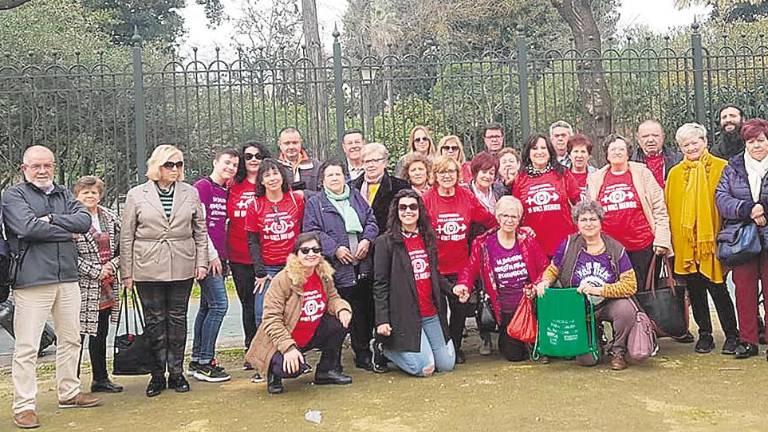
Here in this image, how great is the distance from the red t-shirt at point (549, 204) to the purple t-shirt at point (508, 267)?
282 millimetres

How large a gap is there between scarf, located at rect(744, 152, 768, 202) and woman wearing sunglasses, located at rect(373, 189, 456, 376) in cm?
230

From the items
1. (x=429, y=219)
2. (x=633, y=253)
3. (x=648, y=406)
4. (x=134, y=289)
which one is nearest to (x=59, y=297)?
(x=134, y=289)

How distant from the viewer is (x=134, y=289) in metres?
5.97

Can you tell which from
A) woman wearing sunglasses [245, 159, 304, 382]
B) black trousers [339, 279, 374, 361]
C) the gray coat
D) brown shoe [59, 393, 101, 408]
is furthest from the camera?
black trousers [339, 279, 374, 361]

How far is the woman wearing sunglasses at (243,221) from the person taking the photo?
6.30 metres

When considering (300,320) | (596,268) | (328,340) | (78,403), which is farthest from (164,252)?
(596,268)

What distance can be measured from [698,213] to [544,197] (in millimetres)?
1133

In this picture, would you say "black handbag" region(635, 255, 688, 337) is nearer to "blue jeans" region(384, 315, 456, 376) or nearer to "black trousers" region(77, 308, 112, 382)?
"blue jeans" region(384, 315, 456, 376)

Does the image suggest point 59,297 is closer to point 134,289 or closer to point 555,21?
point 134,289

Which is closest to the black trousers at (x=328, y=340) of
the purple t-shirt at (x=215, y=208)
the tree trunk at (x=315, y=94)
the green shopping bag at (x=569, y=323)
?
the purple t-shirt at (x=215, y=208)

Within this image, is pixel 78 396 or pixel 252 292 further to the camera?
pixel 252 292

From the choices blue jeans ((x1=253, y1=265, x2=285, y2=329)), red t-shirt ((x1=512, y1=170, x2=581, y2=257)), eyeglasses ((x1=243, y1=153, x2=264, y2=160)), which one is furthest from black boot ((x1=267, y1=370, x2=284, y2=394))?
red t-shirt ((x1=512, y1=170, x2=581, y2=257))

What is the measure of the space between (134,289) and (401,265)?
1.91 meters

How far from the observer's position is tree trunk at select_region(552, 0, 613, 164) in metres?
9.96
